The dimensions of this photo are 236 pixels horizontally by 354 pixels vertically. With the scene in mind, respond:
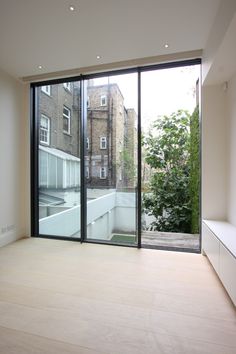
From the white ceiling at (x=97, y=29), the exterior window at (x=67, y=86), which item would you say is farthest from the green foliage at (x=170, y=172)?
the exterior window at (x=67, y=86)

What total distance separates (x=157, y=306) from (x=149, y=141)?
8.70ft

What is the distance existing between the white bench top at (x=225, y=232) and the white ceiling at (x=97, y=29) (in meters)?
2.63

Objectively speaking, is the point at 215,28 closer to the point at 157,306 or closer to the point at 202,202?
the point at 202,202

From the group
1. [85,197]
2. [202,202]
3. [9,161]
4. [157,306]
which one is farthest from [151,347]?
[9,161]

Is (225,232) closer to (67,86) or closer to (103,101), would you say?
(103,101)

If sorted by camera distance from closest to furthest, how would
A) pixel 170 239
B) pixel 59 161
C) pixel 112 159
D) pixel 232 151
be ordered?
pixel 232 151 < pixel 170 239 < pixel 112 159 < pixel 59 161

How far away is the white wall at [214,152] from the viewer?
3541 mm

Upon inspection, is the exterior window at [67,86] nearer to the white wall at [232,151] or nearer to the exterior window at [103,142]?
Answer: the exterior window at [103,142]

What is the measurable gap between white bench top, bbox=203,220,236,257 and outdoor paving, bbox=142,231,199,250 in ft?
2.12

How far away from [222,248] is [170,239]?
1.63 metres

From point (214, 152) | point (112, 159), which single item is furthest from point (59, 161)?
point (214, 152)

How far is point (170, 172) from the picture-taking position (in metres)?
3.98

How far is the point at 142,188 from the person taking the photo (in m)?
4.09

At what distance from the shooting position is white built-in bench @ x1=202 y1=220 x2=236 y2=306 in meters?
2.20
